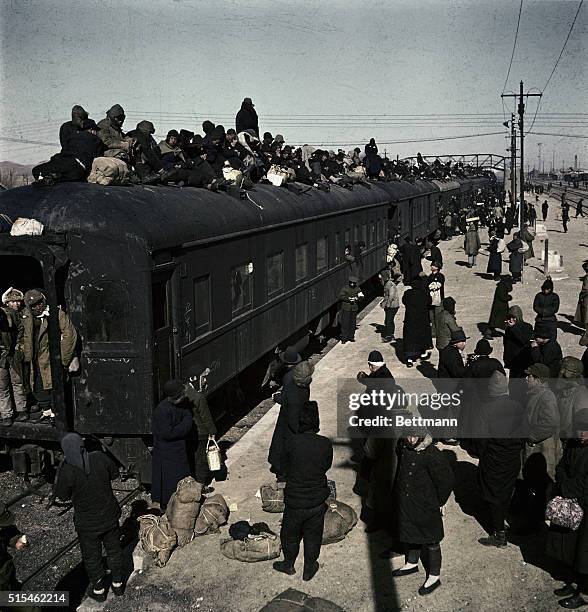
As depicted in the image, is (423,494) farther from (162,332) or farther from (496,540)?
(162,332)

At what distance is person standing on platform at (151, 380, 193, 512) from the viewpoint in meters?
7.28

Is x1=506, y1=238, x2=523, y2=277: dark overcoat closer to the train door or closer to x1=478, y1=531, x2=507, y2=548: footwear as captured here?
x1=478, y1=531, x2=507, y2=548: footwear

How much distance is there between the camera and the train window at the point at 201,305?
28.4ft

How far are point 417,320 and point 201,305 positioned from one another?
666 centimetres

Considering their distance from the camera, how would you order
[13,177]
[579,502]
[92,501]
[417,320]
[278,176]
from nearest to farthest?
1. [579,502]
2. [92,501]
3. [278,176]
4. [417,320]
5. [13,177]

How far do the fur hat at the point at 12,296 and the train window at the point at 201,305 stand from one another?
6.82ft

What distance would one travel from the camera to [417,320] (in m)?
14.3

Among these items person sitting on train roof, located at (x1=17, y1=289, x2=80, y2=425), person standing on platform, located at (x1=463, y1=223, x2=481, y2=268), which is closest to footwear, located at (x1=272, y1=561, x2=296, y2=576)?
person sitting on train roof, located at (x1=17, y1=289, x2=80, y2=425)

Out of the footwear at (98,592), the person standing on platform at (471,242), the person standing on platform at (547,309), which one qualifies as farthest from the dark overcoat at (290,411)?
the person standing on platform at (471,242)

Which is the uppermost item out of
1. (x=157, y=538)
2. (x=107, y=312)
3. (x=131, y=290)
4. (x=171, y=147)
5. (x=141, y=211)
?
(x=171, y=147)

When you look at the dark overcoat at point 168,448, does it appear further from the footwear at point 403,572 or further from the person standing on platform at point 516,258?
the person standing on platform at point 516,258

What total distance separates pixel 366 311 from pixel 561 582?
50.0ft

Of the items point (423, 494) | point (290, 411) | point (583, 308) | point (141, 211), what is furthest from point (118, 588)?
point (583, 308)

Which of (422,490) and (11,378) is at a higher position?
(11,378)
